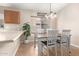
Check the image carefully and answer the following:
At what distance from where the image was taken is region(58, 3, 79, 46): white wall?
1674 millimetres

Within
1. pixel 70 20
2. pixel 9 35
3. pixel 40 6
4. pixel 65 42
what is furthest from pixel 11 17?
pixel 65 42

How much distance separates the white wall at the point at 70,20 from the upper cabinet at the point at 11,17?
681 mm

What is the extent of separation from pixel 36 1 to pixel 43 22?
0.54 metres

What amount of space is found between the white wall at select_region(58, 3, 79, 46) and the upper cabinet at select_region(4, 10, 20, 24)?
0.68 m

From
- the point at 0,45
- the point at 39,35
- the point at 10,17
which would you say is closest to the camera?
the point at 0,45

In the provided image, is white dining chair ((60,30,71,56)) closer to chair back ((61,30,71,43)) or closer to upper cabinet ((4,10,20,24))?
chair back ((61,30,71,43))

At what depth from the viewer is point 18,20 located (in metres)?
1.75

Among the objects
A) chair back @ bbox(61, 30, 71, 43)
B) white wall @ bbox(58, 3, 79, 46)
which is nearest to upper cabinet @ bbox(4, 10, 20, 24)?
white wall @ bbox(58, 3, 79, 46)

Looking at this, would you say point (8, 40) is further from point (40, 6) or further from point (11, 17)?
point (40, 6)

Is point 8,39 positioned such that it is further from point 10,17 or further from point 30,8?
point 30,8

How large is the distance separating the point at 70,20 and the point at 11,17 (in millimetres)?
967

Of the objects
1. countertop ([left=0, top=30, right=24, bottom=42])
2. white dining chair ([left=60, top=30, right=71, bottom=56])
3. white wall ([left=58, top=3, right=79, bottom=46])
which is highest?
white wall ([left=58, top=3, right=79, bottom=46])

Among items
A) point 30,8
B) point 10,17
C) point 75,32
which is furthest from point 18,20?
point 75,32

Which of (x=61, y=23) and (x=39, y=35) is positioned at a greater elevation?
(x=61, y=23)
